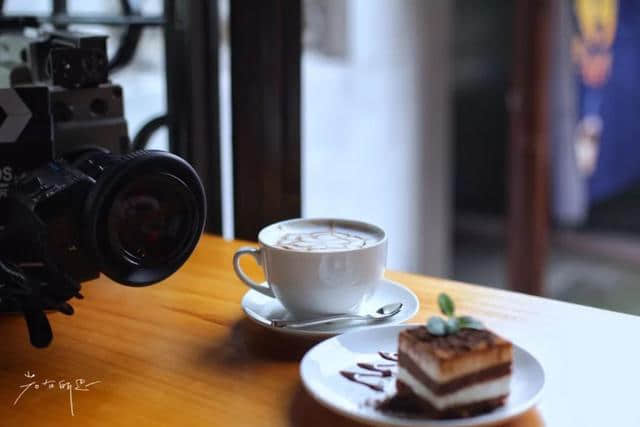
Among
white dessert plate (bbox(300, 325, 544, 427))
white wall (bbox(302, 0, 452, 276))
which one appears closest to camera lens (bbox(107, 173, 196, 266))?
white dessert plate (bbox(300, 325, 544, 427))

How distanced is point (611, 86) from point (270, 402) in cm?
213

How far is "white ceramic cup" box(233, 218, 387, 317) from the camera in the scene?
675 millimetres

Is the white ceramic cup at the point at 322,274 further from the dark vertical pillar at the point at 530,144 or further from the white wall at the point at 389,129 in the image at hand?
the dark vertical pillar at the point at 530,144

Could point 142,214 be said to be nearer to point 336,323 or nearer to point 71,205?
point 71,205

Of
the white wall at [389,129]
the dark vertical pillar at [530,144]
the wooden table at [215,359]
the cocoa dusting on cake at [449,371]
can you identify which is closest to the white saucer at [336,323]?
the wooden table at [215,359]

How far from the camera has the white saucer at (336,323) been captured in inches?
26.8

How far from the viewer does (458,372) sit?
524mm

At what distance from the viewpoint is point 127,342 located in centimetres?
71

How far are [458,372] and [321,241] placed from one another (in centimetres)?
23

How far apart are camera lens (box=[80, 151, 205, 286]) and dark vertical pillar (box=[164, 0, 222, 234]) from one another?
0.39 m

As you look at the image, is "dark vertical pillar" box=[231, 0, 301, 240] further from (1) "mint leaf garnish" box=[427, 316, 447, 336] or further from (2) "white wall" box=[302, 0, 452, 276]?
(2) "white wall" box=[302, 0, 452, 276]

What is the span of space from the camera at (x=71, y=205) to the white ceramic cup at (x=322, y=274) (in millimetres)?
83

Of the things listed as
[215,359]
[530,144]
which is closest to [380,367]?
[215,359]

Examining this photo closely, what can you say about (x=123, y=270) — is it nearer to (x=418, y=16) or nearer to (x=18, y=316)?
(x=18, y=316)
